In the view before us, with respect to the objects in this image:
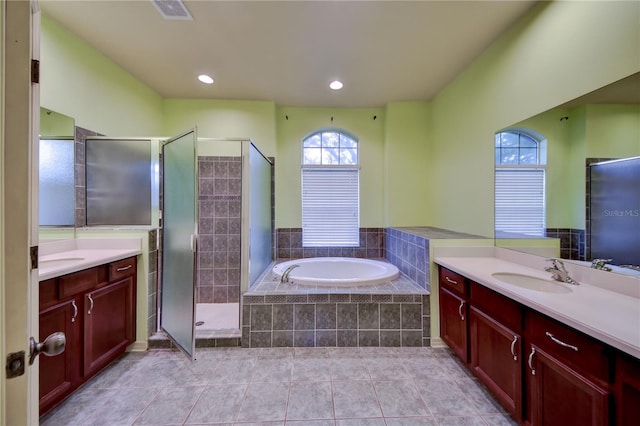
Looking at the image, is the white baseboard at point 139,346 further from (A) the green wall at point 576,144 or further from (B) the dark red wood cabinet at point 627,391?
(A) the green wall at point 576,144

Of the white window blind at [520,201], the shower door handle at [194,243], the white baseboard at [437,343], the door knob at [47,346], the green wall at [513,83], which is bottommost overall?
the white baseboard at [437,343]

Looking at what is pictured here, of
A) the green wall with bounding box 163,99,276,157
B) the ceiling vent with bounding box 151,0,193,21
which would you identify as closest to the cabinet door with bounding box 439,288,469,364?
the green wall with bounding box 163,99,276,157

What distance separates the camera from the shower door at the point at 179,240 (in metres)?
1.81

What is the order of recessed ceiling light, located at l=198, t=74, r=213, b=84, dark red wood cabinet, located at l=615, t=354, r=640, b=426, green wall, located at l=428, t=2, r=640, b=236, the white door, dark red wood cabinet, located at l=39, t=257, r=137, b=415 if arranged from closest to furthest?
the white door → dark red wood cabinet, located at l=615, t=354, r=640, b=426 → green wall, located at l=428, t=2, r=640, b=236 → dark red wood cabinet, located at l=39, t=257, r=137, b=415 → recessed ceiling light, located at l=198, t=74, r=213, b=84

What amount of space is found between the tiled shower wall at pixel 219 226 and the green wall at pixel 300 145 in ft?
1.96

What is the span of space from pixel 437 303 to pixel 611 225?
1271 mm

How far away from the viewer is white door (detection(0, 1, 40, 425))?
53 cm

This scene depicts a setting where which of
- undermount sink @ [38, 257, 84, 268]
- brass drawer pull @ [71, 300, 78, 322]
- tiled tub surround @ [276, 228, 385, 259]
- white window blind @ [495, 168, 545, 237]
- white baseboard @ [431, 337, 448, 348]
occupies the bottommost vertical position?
white baseboard @ [431, 337, 448, 348]

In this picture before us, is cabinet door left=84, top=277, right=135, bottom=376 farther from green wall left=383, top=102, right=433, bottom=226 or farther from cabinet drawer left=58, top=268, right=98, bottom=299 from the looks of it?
green wall left=383, top=102, right=433, bottom=226

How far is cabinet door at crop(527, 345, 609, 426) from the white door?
5.93 ft

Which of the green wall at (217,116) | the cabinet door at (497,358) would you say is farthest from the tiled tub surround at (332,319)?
the green wall at (217,116)

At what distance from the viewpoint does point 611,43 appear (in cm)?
129

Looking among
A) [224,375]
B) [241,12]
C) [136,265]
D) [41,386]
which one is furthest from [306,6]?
[41,386]

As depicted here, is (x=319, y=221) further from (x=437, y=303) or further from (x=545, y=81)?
(x=545, y=81)
